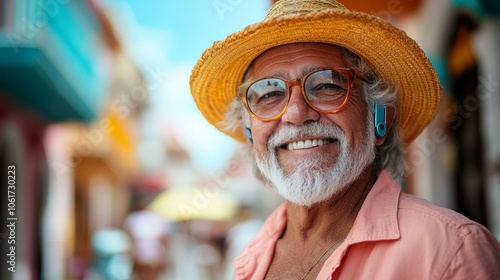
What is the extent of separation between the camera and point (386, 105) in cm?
242

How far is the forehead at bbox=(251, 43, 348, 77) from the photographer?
2.32 meters

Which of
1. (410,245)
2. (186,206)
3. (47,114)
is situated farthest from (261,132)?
(186,206)

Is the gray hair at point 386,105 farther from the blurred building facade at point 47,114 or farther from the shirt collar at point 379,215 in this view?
the blurred building facade at point 47,114

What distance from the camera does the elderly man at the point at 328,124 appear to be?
213cm

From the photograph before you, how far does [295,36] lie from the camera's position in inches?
90.1

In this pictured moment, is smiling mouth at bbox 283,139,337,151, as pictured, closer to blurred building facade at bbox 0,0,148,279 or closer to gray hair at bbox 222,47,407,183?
gray hair at bbox 222,47,407,183

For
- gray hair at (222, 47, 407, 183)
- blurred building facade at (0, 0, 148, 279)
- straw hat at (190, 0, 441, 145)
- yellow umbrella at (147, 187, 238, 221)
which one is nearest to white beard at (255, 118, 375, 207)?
gray hair at (222, 47, 407, 183)

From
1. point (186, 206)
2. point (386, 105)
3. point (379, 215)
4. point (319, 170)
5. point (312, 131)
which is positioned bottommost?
point (186, 206)

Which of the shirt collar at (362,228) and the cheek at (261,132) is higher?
the cheek at (261,132)

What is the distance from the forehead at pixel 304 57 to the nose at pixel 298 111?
102 millimetres

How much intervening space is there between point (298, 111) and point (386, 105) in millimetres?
400

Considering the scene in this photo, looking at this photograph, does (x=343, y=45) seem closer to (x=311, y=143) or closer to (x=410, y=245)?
(x=311, y=143)

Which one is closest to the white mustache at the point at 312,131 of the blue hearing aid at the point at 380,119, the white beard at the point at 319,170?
the white beard at the point at 319,170

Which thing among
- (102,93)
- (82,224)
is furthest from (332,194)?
(82,224)
